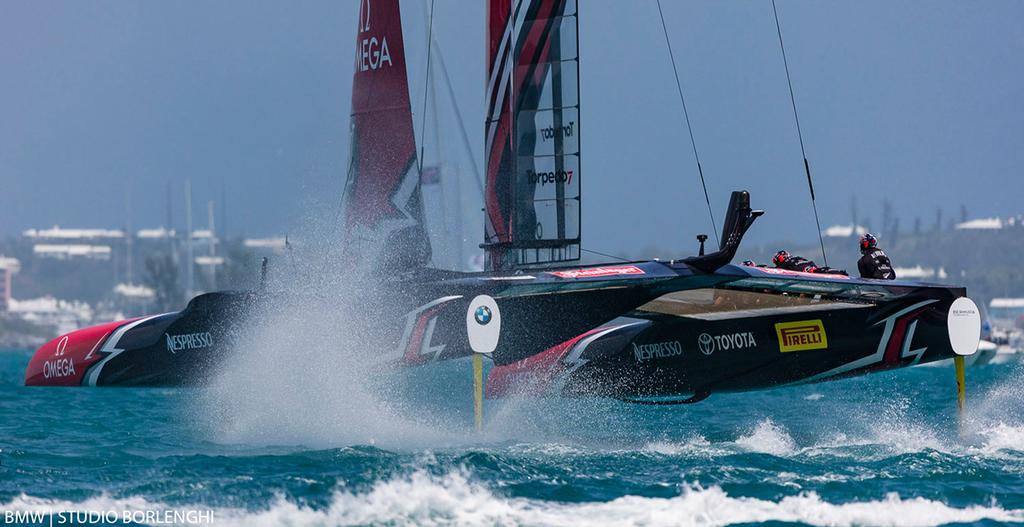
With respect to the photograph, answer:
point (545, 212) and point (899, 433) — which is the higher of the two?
point (545, 212)

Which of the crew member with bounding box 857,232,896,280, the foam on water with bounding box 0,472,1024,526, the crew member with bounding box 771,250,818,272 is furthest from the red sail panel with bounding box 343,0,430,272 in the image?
the foam on water with bounding box 0,472,1024,526

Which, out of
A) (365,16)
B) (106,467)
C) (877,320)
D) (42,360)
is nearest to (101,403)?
(42,360)

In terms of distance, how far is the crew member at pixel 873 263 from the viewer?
34.0 feet

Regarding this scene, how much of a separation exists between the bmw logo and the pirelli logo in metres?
2.21

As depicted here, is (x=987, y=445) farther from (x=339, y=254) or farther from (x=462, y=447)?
(x=339, y=254)

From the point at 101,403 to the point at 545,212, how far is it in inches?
278

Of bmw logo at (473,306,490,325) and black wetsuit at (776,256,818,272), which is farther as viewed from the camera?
black wetsuit at (776,256,818,272)

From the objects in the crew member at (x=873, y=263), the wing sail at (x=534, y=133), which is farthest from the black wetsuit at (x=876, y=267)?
the wing sail at (x=534, y=133)

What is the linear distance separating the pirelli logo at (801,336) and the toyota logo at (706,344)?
1.59 ft

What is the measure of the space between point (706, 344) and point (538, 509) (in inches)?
140

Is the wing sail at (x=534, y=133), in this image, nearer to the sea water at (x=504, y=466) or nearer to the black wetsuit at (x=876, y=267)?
the sea water at (x=504, y=466)

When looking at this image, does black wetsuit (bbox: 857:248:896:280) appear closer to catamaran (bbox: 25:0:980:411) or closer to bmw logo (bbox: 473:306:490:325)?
catamaran (bbox: 25:0:980:411)

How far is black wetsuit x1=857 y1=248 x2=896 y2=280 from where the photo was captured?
10.4 metres

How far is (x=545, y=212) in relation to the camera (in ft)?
36.8
